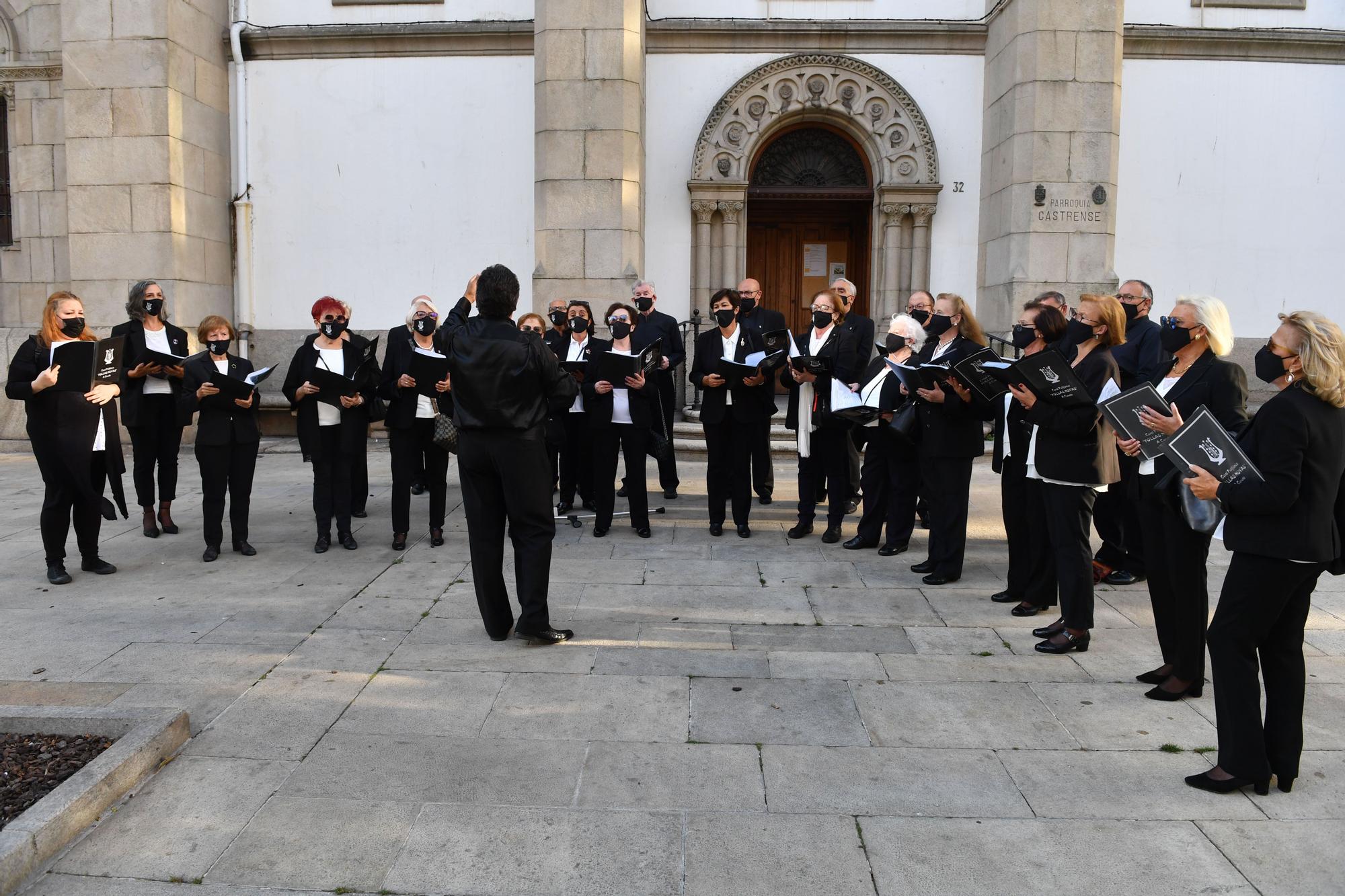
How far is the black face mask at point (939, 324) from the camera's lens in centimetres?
713

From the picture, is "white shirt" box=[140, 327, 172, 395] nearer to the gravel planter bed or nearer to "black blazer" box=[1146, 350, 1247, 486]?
the gravel planter bed

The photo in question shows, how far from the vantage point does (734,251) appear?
531 inches

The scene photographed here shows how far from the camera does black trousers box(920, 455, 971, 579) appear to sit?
269 inches

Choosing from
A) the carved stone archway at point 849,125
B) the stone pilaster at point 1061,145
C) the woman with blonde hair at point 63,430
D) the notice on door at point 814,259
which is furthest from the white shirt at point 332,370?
the notice on door at point 814,259

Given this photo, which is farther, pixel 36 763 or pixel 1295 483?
pixel 36 763

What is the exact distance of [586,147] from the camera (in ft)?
40.1

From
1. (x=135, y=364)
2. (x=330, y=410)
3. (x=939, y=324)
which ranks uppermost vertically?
(x=939, y=324)

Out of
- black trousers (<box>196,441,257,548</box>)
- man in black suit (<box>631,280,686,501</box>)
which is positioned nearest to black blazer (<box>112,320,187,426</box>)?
black trousers (<box>196,441,257,548</box>)

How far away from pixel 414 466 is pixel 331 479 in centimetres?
61

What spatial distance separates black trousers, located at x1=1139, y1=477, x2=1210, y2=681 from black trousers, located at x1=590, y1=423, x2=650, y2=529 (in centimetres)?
407

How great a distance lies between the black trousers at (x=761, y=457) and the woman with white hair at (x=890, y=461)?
896 millimetres

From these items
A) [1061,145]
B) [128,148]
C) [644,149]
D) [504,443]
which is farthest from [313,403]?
[1061,145]

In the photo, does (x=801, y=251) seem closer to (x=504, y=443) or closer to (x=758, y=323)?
(x=758, y=323)

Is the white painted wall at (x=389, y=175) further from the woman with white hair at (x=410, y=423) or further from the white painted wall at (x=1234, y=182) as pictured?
the white painted wall at (x=1234, y=182)
